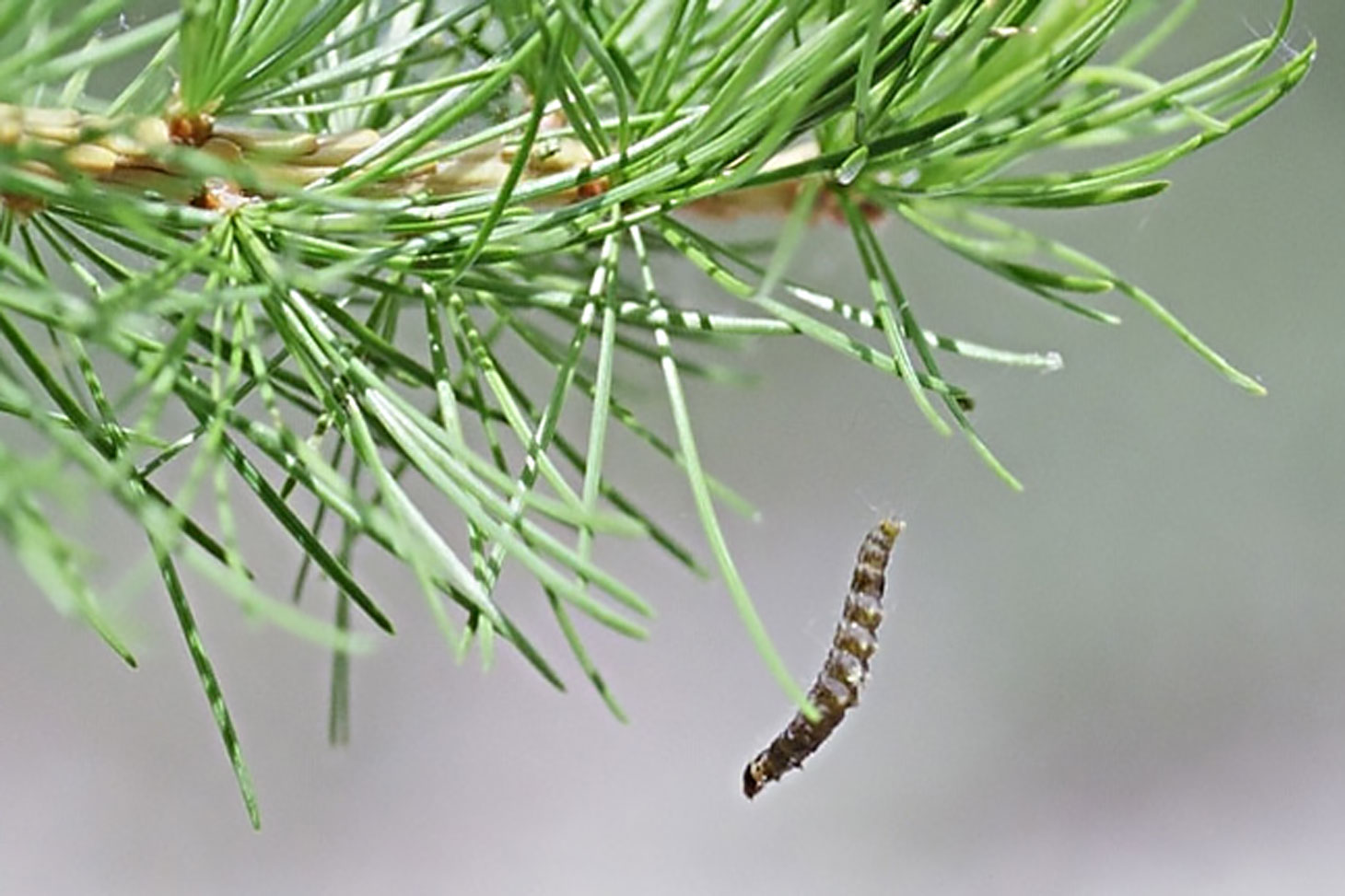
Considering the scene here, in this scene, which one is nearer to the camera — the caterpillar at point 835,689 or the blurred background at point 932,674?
the caterpillar at point 835,689

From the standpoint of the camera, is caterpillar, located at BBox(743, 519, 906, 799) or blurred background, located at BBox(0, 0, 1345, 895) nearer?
caterpillar, located at BBox(743, 519, 906, 799)

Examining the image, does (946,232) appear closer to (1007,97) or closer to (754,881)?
(1007,97)

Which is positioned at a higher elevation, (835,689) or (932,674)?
(932,674)

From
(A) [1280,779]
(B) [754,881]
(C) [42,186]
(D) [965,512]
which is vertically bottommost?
(C) [42,186]

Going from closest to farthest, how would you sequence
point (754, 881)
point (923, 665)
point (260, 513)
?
point (260, 513) → point (754, 881) → point (923, 665)

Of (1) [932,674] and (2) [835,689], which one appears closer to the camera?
(2) [835,689]

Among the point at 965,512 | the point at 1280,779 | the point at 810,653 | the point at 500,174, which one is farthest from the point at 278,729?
the point at 500,174

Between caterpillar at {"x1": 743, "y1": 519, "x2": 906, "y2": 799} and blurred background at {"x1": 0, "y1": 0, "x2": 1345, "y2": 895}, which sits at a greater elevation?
blurred background at {"x1": 0, "y1": 0, "x2": 1345, "y2": 895}

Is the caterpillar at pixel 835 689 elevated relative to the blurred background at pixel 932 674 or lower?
lower
